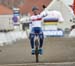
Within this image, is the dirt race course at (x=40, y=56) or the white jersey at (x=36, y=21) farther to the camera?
the white jersey at (x=36, y=21)

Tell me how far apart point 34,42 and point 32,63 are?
1.19 metres

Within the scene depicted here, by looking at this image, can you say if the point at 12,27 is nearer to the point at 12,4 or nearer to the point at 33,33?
the point at 33,33

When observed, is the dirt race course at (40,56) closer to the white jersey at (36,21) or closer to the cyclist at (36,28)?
the cyclist at (36,28)

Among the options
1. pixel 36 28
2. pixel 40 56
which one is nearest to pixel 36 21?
pixel 36 28

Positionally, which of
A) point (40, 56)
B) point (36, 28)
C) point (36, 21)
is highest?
point (36, 21)

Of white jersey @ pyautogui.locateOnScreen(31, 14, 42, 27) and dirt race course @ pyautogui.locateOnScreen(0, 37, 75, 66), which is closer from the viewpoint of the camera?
dirt race course @ pyautogui.locateOnScreen(0, 37, 75, 66)

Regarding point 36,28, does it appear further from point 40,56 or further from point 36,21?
point 40,56

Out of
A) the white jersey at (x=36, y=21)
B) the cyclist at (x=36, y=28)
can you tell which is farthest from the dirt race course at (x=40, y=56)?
the white jersey at (x=36, y=21)

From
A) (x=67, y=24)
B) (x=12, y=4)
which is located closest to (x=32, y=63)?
(x=67, y=24)

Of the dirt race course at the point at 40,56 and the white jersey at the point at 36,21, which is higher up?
the white jersey at the point at 36,21

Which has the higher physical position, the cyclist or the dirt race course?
the cyclist

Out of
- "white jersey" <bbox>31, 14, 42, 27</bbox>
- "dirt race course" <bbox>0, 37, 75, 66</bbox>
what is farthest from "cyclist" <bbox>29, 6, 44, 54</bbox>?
"dirt race course" <bbox>0, 37, 75, 66</bbox>

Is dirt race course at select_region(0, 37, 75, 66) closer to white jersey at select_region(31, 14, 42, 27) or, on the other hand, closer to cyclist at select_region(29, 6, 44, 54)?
cyclist at select_region(29, 6, 44, 54)

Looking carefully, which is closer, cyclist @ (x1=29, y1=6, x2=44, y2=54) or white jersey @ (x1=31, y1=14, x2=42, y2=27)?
cyclist @ (x1=29, y1=6, x2=44, y2=54)
